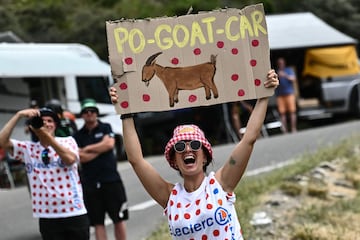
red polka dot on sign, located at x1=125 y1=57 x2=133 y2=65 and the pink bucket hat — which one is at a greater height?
red polka dot on sign, located at x1=125 y1=57 x2=133 y2=65

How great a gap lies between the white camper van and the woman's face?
36.4 feet

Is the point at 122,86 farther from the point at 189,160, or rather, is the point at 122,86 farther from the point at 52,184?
the point at 52,184

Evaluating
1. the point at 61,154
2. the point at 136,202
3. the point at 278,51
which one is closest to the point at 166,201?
the point at 61,154

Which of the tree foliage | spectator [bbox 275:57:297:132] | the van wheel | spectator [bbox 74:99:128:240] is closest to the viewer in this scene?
spectator [bbox 74:99:128:240]

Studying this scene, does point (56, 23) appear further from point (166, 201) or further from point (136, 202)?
point (166, 201)

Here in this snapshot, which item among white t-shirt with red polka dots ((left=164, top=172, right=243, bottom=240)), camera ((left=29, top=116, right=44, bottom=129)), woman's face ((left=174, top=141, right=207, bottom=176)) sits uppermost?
woman's face ((left=174, top=141, right=207, bottom=176))

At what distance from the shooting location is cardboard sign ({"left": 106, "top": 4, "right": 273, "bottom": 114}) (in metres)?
4.76

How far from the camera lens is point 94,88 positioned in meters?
19.4

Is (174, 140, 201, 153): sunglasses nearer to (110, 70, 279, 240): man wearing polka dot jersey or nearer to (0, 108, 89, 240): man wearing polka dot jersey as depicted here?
(110, 70, 279, 240): man wearing polka dot jersey

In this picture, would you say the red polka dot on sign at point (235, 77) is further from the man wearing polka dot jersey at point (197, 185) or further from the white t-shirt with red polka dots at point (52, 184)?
the white t-shirt with red polka dots at point (52, 184)

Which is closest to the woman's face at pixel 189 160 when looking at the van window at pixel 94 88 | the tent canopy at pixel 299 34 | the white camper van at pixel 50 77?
the white camper van at pixel 50 77

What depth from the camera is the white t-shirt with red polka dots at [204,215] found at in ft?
14.5

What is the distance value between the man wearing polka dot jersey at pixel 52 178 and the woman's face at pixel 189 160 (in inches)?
84.4

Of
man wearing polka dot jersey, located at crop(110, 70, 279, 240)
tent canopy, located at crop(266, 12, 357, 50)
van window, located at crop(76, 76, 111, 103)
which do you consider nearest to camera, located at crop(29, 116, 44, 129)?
man wearing polka dot jersey, located at crop(110, 70, 279, 240)
